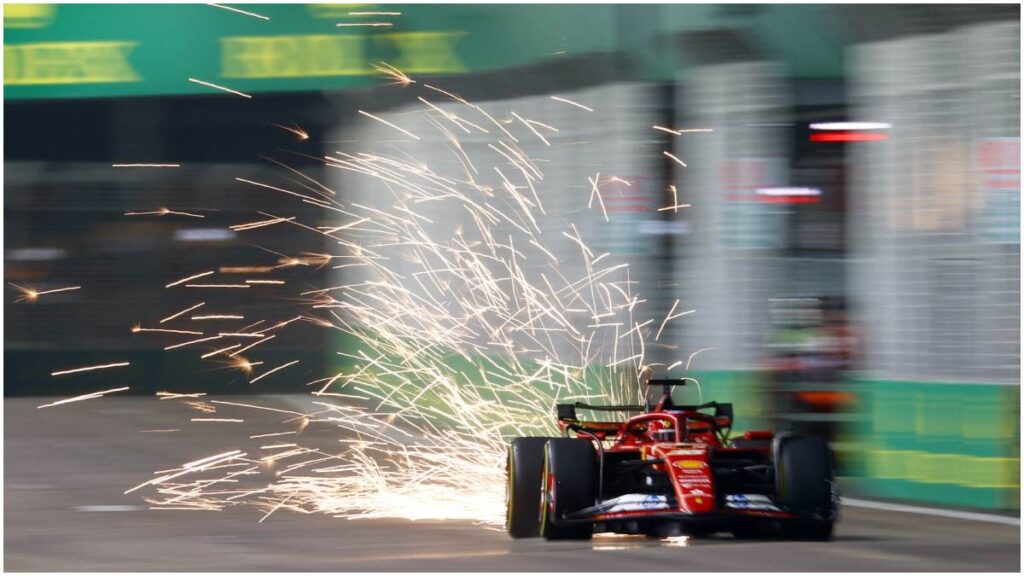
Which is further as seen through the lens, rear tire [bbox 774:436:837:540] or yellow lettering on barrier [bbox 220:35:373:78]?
yellow lettering on barrier [bbox 220:35:373:78]

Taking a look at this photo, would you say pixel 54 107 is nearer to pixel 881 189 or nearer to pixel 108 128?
pixel 108 128

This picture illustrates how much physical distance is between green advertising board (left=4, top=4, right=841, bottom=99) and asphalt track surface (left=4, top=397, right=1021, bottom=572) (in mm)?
5973

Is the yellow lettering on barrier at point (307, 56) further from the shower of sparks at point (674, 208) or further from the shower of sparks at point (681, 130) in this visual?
the shower of sparks at point (674, 208)

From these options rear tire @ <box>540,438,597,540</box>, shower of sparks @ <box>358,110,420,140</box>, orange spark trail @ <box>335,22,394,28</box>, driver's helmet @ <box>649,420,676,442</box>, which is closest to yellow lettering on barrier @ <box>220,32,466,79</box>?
orange spark trail @ <box>335,22,394,28</box>

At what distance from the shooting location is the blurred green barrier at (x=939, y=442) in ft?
41.2

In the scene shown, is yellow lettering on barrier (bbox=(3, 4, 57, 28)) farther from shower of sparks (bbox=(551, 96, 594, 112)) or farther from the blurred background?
shower of sparks (bbox=(551, 96, 594, 112))

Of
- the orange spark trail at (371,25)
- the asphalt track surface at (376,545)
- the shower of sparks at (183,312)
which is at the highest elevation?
the orange spark trail at (371,25)

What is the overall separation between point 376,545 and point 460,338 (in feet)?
33.5

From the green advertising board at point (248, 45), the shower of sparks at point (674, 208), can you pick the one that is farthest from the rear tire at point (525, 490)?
the green advertising board at point (248, 45)

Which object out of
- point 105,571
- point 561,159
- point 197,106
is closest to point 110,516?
point 105,571

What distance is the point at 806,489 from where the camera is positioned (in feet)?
34.5

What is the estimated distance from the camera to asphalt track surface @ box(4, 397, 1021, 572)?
31.2ft

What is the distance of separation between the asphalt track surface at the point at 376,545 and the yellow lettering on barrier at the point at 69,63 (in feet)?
22.3

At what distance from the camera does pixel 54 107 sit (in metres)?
24.8
